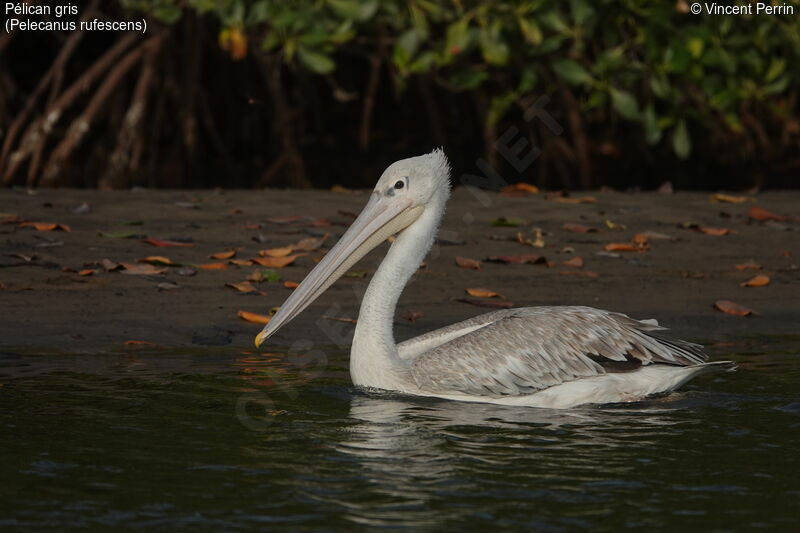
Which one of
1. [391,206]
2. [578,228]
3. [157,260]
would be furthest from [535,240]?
[391,206]

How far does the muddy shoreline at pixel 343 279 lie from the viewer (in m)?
7.63

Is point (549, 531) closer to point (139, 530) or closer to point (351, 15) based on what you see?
point (139, 530)

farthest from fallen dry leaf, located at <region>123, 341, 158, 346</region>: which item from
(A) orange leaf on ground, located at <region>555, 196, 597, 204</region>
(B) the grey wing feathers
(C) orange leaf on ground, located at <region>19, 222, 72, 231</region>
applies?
(A) orange leaf on ground, located at <region>555, 196, 597, 204</region>

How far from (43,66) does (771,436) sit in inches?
412

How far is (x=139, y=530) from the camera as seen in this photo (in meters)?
4.00


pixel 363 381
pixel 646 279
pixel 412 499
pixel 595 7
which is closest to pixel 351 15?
pixel 595 7

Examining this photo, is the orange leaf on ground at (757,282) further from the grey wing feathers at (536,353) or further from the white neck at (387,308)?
the white neck at (387,308)

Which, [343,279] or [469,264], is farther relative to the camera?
[469,264]

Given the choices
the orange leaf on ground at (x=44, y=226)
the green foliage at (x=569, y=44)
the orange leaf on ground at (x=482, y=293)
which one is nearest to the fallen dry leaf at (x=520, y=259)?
the orange leaf on ground at (x=482, y=293)

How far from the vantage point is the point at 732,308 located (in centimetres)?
821

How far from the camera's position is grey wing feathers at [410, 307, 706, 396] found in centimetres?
614

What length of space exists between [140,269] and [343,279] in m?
1.19

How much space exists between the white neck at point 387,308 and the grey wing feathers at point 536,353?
0.13m

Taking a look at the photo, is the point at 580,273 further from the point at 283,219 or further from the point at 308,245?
the point at 283,219
